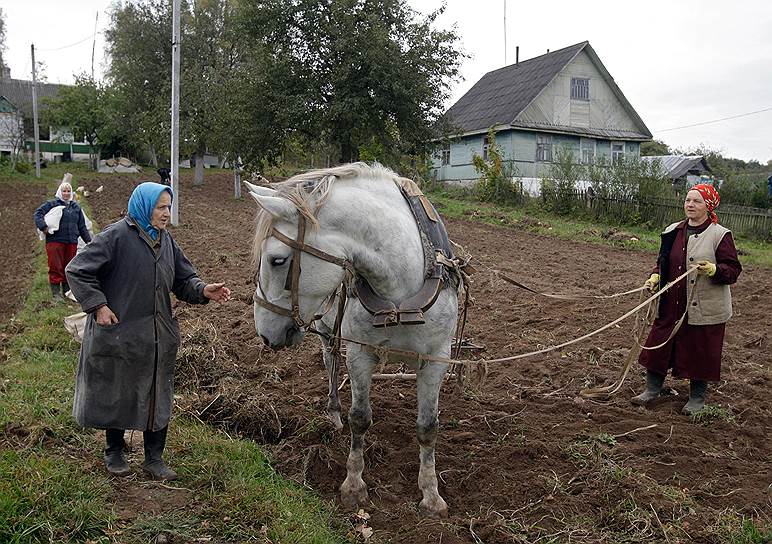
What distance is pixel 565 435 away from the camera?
164 inches

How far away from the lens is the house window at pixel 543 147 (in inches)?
1024

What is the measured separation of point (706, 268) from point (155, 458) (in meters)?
3.80

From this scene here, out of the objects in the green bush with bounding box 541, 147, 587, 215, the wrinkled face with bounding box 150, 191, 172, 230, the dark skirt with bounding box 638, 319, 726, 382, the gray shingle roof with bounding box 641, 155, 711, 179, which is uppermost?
the gray shingle roof with bounding box 641, 155, 711, 179

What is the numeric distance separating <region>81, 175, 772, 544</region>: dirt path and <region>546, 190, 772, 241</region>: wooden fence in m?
9.37

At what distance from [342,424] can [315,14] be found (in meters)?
18.2

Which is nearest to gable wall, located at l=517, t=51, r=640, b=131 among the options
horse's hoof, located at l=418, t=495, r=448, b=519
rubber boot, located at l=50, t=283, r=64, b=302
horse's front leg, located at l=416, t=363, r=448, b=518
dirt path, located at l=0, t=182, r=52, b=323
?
dirt path, located at l=0, t=182, r=52, b=323

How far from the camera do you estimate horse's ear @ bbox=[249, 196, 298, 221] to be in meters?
2.70

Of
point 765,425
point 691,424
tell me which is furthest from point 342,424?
point 765,425

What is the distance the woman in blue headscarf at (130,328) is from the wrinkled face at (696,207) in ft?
11.9

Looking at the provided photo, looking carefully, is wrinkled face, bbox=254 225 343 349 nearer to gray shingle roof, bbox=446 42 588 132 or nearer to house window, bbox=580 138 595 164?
gray shingle roof, bbox=446 42 588 132

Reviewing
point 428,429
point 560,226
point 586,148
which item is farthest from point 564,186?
point 428,429

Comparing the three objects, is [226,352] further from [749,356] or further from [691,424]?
[749,356]

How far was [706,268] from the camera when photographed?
4.35 meters

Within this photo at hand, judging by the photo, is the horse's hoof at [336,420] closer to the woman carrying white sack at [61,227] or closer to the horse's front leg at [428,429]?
the horse's front leg at [428,429]
